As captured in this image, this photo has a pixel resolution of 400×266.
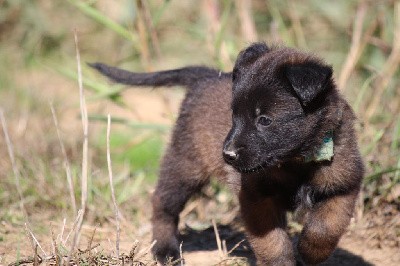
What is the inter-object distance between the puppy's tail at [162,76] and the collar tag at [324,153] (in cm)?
139

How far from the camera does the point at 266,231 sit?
4.34 meters

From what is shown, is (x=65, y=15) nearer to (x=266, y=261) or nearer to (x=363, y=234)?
(x=363, y=234)

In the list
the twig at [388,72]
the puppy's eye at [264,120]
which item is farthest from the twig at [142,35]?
the puppy's eye at [264,120]

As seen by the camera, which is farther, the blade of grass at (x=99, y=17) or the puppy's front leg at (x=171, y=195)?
the blade of grass at (x=99, y=17)

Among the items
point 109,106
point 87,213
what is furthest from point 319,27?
point 87,213

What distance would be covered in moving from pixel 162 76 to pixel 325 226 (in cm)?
181

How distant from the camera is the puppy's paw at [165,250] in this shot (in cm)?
515

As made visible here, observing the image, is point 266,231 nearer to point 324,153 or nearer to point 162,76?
point 324,153

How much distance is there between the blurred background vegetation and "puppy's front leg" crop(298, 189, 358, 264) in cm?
136

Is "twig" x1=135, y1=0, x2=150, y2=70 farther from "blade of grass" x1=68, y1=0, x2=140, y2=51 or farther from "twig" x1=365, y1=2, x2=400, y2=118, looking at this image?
"twig" x1=365, y1=2, x2=400, y2=118

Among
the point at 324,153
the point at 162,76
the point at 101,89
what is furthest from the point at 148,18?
the point at 324,153

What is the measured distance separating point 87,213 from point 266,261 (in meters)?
1.95

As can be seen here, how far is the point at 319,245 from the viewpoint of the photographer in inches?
168

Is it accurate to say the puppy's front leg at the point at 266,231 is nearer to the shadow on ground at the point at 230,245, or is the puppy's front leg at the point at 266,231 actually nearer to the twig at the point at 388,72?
the shadow on ground at the point at 230,245
